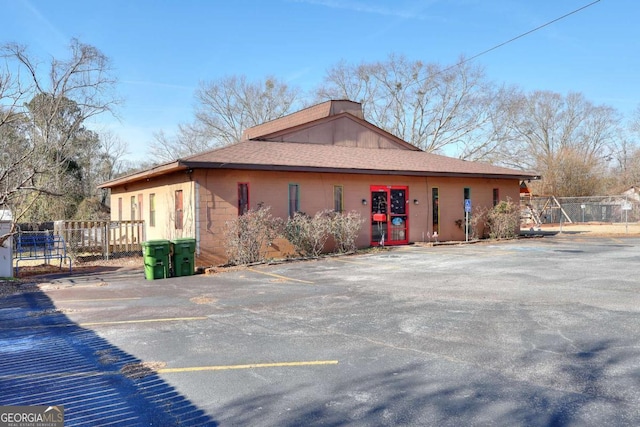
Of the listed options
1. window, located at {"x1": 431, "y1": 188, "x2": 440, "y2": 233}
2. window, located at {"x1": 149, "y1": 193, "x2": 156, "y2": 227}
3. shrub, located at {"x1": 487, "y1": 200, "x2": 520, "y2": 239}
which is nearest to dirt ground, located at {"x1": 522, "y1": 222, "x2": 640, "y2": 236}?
shrub, located at {"x1": 487, "y1": 200, "x2": 520, "y2": 239}

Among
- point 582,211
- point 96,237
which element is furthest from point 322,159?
point 582,211

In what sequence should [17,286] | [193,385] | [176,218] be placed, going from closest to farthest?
[193,385], [17,286], [176,218]

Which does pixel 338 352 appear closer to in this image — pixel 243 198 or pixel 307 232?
pixel 307 232

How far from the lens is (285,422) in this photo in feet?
12.3

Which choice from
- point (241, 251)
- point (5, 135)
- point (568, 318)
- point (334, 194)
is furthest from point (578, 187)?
point (5, 135)

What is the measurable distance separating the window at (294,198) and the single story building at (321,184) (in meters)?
0.03

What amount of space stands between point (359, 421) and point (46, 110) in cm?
2957

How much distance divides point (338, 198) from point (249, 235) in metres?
4.28

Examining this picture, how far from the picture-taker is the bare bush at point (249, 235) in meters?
14.1

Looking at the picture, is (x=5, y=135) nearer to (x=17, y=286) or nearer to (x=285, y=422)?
(x=17, y=286)

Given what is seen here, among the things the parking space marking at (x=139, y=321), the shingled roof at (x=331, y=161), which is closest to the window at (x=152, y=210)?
the shingled roof at (x=331, y=161)

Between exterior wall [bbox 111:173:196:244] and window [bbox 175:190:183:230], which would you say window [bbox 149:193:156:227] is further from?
window [bbox 175:190:183:230]

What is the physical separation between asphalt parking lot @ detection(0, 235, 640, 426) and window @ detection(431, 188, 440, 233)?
28.6ft

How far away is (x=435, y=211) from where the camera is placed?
19.5 meters
